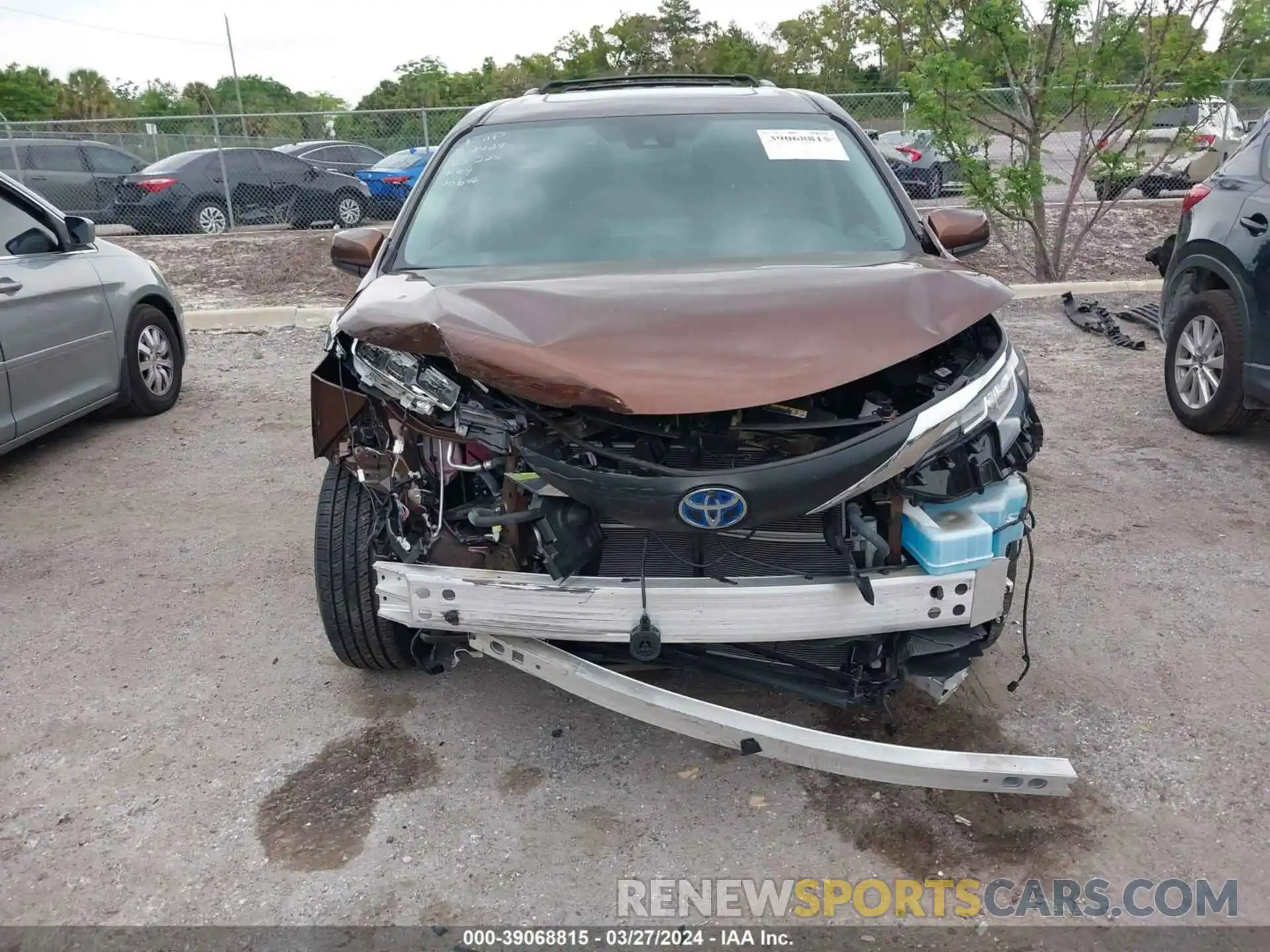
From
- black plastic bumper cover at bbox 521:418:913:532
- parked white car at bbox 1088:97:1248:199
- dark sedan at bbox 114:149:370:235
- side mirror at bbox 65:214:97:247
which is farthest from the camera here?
dark sedan at bbox 114:149:370:235

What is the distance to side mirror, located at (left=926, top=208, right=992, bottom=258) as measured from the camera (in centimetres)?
385

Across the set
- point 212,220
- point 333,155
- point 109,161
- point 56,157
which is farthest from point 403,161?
point 56,157

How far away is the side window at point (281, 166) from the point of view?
1616 cm

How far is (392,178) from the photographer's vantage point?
650 inches

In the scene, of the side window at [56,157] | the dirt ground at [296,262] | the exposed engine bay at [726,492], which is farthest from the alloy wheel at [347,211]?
the exposed engine bay at [726,492]

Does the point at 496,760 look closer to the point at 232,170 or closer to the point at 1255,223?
the point at 1255,223

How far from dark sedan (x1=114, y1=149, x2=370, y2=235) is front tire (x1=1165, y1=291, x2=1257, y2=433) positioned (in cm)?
1329

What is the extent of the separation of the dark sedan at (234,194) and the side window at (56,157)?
1.07m

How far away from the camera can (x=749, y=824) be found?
2.83m

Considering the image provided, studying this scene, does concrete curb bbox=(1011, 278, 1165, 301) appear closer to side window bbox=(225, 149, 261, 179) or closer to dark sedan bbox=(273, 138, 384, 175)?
side window bbox=(225, 149, 261, 179)

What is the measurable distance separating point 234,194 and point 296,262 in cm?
443

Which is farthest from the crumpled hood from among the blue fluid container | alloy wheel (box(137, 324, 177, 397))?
alloy wheel (box(137, 324, 177, 397))

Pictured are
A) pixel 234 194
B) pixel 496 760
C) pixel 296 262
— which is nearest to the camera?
pixel 496 760

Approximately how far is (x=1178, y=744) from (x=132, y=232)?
16.5 meters
